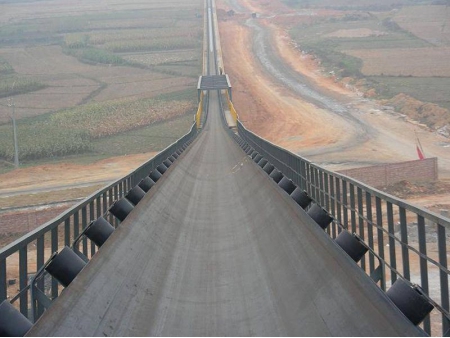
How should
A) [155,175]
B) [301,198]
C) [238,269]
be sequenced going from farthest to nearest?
[155,175]
[301,198]
[238,269]

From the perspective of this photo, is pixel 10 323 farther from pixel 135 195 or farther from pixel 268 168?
pixel 268 168

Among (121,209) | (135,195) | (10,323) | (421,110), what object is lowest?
(10,323)

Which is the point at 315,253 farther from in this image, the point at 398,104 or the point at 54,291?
the point at 398,104

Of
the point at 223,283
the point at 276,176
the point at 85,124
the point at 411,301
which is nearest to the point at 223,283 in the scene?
the point at 223,283

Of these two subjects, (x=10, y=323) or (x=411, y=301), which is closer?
(x=10, y=323)

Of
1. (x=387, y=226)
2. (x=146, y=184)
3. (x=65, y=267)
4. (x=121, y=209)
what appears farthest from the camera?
(x=146, y=184)

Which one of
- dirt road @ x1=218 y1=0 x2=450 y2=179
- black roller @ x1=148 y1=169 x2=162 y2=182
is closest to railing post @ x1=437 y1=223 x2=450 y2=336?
black roller @ x1=148 y1=169 x2=162 y2=182
